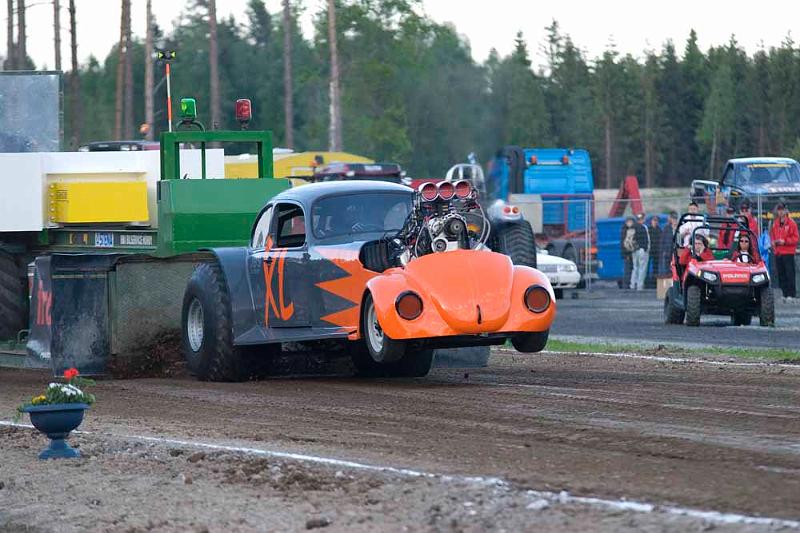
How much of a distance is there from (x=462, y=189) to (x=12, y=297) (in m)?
7.63

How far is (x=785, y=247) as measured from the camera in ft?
88.2

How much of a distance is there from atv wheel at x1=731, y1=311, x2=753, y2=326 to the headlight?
30.4 inches

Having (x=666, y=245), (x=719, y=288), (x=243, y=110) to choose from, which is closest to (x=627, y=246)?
(x=666, y=245)

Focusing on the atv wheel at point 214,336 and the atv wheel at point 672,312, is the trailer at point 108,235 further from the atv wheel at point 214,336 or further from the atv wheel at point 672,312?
the atv wheel at point 672,312

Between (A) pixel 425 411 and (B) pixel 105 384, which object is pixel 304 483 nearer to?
(A) pixel 425 411

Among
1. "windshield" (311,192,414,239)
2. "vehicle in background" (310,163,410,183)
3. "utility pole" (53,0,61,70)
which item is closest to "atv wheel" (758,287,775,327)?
"windshield" (311,192,414,239)

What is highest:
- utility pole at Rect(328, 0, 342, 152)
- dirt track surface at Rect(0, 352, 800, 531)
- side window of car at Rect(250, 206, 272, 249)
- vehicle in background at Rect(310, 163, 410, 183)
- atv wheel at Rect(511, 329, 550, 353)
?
utility pole at Rect(328, 0, 342, 152)

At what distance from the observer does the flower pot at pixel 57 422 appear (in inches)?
361

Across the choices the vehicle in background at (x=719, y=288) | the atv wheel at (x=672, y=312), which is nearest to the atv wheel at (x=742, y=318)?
the vehicle in background at (x=719, y=288)

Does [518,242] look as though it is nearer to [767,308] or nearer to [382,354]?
[382,354]

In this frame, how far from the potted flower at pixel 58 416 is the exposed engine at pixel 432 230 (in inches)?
131

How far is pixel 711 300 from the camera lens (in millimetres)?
21344

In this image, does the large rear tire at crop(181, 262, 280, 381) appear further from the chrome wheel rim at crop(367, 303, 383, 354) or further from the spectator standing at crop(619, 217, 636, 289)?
the spectator standing at crop(619, 217, 636, 289)

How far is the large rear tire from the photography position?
Result: 13297mm
